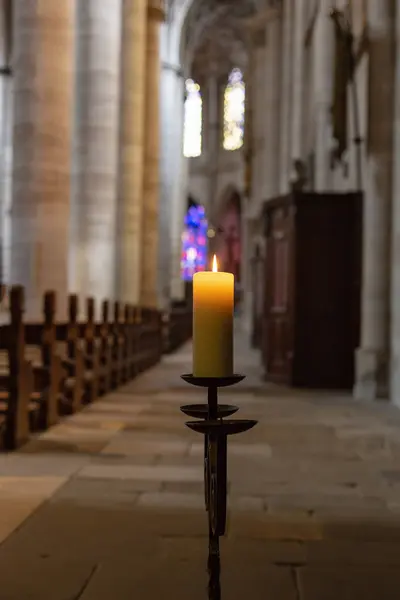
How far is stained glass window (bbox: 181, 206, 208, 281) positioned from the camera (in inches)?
1602

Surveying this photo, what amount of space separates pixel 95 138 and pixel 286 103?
892 cm

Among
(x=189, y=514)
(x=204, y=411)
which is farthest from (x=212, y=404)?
(x=189, y=514)

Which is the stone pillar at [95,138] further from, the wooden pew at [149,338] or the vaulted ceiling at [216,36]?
the vaulted ceiling at [216,36]

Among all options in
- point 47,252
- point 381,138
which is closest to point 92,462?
point 47,252

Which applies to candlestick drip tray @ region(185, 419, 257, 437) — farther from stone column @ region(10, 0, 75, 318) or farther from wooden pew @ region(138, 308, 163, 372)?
wooden pew @ region(138, 308, 163, 372)

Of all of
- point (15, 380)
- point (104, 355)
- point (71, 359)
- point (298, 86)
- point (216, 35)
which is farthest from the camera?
point (216, 35)

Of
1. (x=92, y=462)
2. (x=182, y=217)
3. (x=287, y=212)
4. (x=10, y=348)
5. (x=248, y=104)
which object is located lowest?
(x=92, y=462)

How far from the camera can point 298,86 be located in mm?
18328

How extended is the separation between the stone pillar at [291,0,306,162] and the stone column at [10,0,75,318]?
9.54 metres

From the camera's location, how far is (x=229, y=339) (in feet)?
6.19

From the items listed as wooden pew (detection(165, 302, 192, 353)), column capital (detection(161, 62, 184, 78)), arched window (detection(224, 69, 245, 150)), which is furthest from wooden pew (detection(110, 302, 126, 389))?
arched window (detection(224, 69, 245, 150))

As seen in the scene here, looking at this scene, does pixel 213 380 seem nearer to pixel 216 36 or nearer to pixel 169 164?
pixel 169 164

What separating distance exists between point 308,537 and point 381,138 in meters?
6.22

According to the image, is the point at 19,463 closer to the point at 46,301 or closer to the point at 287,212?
the point at 46,301
